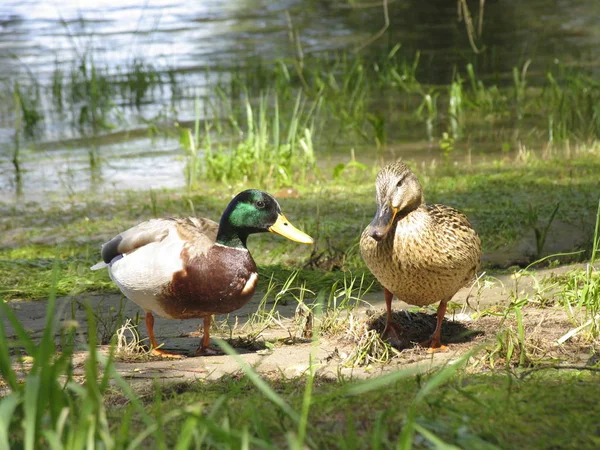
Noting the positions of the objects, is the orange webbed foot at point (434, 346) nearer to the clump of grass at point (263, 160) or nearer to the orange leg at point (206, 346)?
the orange leg at point (206, 346)

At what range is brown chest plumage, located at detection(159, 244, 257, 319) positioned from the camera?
3.76 m

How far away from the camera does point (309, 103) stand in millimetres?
11031

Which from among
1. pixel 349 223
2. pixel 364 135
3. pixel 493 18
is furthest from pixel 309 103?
pixel 493 18

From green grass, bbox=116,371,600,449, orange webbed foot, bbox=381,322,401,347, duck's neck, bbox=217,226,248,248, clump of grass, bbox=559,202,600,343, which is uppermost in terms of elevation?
duck's neck, bbox=217,226,248,248

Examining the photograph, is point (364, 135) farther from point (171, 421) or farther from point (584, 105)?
point (171, 421)

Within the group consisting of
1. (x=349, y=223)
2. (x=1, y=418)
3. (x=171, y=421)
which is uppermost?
(x=1, y=418)

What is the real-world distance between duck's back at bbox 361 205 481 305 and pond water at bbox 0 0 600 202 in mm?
4929

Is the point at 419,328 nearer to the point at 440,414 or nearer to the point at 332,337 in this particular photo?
the point at 332,337

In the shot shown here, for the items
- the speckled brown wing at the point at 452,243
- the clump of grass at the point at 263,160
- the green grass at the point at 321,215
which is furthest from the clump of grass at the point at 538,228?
the clump of grass at the point at 263,160

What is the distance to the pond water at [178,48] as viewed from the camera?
9438 millimetres

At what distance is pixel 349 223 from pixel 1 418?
452 centimetres

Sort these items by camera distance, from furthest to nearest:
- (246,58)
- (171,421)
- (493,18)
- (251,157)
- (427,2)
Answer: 1. (427,2)
2. (493,18)
3. (246,58)
4. (251,157)
5. (171,421)

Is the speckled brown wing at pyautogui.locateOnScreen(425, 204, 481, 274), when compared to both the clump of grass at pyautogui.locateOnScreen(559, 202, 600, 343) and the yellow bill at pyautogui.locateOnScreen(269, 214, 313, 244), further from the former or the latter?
the yellow bill at pyautogui.locateOnScreen(269, 214, 313, 244)

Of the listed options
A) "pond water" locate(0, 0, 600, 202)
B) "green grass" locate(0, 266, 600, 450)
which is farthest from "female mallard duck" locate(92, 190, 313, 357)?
"pond water" locate(0, 0, 600, 202)
